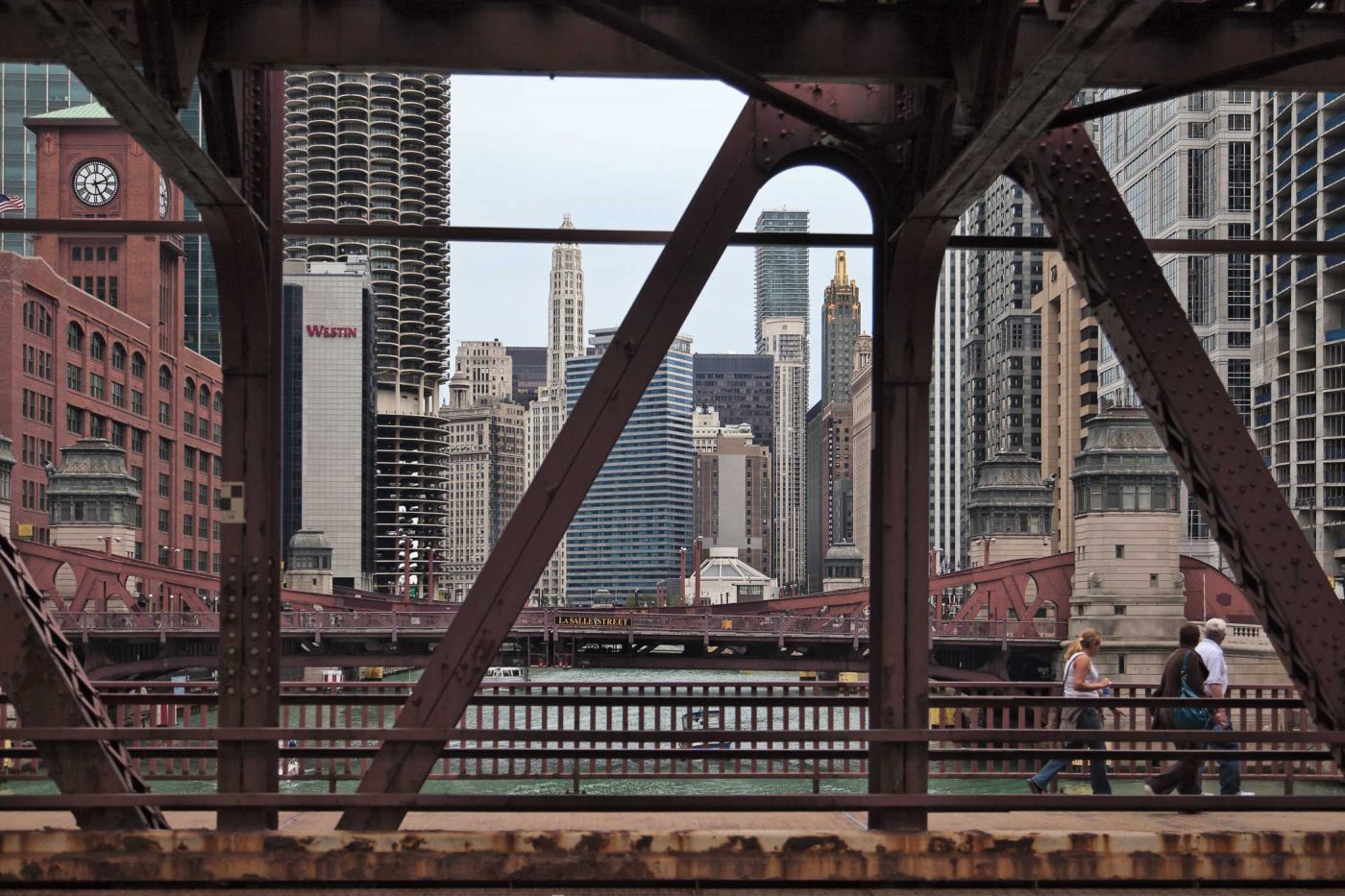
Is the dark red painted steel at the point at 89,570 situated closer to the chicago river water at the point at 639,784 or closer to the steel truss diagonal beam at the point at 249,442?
the chicago river water at the point at 639,784

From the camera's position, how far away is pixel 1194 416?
28.1 feet

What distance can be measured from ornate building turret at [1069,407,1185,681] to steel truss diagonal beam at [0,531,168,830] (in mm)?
57806

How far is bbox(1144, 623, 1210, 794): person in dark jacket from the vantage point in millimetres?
11086

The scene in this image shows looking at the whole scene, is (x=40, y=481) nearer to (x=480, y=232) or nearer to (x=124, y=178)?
(x=124, y=178)

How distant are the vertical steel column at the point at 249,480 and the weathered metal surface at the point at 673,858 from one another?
353mm

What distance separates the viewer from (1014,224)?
7613 inches

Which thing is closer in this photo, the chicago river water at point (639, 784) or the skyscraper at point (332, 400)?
the chicago river water at point (639, 784)

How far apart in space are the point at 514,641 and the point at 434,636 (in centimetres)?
1012

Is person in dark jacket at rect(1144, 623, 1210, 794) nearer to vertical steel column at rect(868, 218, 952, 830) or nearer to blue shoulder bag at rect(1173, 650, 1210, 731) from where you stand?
blue shoulder bag at rect(1173, 650, 1210, 731)

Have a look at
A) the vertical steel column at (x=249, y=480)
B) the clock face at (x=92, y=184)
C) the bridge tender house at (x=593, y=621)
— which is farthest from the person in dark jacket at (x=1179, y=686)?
the clock face at (x=92, y=184)

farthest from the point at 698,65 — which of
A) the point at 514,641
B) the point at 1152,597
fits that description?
the point at 514,641

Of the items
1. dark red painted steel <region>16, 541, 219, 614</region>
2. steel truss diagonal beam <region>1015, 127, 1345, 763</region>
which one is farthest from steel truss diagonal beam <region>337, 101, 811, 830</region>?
dark red painted steel <region>16, 541, 219, 614</region>

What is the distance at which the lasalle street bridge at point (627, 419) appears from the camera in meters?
8.13

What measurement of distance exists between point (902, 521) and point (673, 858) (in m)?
2.52
